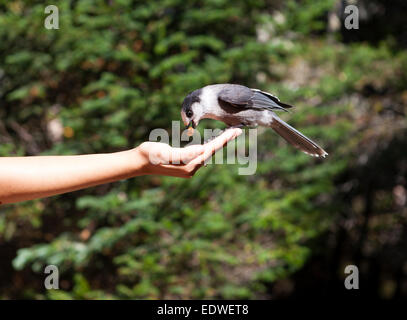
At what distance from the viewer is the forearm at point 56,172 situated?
1.56 metres

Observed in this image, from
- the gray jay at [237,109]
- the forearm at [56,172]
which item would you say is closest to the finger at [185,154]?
the forearm at [56,172]

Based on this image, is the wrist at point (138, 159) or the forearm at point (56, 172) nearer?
the forearm at point (56, 172)

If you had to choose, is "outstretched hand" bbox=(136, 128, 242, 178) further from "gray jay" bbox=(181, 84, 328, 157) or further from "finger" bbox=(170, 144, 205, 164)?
"gray jay" bbox=(181, 84, 328, 157)

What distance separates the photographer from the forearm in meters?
1.56

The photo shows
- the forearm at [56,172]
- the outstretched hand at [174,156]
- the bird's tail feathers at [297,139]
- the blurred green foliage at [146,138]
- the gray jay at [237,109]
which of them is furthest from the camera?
the blurred green foliage at [146,138]

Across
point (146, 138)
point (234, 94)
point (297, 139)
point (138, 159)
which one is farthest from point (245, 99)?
point (146, 138)

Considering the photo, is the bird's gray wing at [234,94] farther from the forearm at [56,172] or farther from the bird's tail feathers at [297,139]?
the forearm at [56,172]

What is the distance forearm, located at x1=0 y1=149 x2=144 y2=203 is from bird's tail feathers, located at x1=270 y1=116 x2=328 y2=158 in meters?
0.72

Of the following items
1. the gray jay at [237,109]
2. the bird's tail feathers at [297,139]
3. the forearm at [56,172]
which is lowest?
the forearm at [56,172]

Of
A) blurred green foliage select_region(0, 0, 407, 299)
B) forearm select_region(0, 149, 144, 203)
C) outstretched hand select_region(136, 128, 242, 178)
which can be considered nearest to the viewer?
forearm select_region(0, 149, 144, 203)

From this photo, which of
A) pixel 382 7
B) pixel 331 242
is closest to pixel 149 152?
pixel 331 242

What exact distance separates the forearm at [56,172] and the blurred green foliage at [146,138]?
2408 millimetres

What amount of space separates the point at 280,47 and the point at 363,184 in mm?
2262

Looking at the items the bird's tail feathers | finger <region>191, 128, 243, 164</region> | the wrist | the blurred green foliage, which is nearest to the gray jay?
the bird's tail feathers
